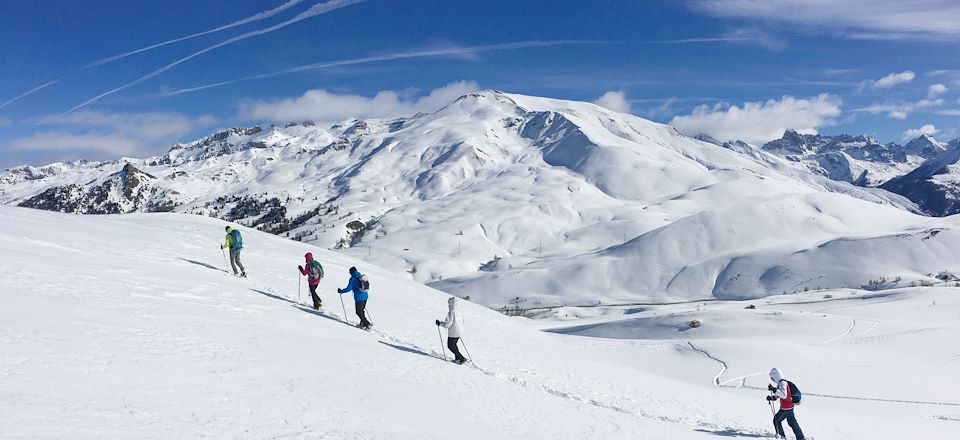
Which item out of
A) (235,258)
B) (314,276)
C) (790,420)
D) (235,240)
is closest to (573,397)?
(790,420)

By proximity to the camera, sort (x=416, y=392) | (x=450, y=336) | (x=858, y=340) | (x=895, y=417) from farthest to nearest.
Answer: (x=858, y=340) < (x=895, y=417) < (x=450, y=336) < (x=416, y=392)

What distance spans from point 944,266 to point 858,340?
410ft

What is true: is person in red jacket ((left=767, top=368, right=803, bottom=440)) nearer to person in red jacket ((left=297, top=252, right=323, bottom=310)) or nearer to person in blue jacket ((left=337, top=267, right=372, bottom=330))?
person in blue jacket ((left=337, top=267, right=372, bottom=330))

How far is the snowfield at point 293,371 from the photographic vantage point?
354 inches

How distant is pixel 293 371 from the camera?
12094 mm

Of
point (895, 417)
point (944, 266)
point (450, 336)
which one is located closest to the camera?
point (450, 336)

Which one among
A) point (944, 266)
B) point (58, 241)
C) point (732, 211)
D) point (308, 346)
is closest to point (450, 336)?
point (308, 346)

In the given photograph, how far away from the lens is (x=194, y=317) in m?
15.0

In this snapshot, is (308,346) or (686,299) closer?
(308,346)

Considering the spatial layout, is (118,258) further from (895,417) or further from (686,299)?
(686,299)

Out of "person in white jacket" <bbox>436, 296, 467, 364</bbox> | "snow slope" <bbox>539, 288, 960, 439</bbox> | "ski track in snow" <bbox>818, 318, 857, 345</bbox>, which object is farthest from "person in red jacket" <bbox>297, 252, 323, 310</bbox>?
"ski track in snow" <bbox>818, 318, 857, 345</bbox>

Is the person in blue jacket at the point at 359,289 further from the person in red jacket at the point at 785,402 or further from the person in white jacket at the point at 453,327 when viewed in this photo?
the person in red jacket at the point at 785,402

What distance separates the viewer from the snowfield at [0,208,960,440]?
29.5 ft

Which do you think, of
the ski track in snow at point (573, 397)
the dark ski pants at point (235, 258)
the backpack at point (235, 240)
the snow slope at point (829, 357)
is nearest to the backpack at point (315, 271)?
the ski track in snow at point (573, 397)
